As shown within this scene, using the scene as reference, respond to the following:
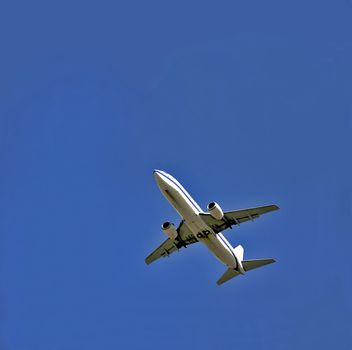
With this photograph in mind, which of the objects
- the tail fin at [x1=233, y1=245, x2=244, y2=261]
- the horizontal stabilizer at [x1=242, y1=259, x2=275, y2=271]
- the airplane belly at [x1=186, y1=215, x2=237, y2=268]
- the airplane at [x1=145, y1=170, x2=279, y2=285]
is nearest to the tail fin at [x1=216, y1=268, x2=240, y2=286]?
the airplane at [x1=145, y1=170, x2=279, y2=285]

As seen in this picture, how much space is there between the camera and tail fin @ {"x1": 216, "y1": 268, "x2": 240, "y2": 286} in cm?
8562

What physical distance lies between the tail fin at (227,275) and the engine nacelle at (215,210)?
26.9ft

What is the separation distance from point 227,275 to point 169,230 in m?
7.83

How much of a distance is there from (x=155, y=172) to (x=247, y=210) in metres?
9.60

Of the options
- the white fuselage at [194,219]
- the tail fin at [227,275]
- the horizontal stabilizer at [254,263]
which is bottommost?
the tail fin at [227,275]

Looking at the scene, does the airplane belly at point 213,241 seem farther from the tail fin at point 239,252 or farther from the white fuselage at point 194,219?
the tail fin at point 239,252

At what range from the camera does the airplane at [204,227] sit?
77.8 metres

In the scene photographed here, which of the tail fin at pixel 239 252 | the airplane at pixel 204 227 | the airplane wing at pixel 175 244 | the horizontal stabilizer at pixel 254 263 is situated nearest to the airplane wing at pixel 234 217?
the airplane at pixel 204 227

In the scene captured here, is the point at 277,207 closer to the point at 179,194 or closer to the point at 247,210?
the point at 247,210

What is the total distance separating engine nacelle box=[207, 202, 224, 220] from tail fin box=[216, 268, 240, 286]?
26.9 feet

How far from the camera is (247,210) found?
3182 inches

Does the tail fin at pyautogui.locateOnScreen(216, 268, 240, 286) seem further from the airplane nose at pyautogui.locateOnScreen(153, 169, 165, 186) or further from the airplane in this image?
the airplane nose at pyautogui.locateOnScreen(153, 169, 165, 186)

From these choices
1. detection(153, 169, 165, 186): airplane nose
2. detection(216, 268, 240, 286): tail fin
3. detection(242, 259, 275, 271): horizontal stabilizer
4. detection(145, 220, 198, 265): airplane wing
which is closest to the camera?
detection(153, 169, 165, 186): airplane nose

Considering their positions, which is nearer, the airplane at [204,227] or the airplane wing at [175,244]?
the airplane at [204,227]
